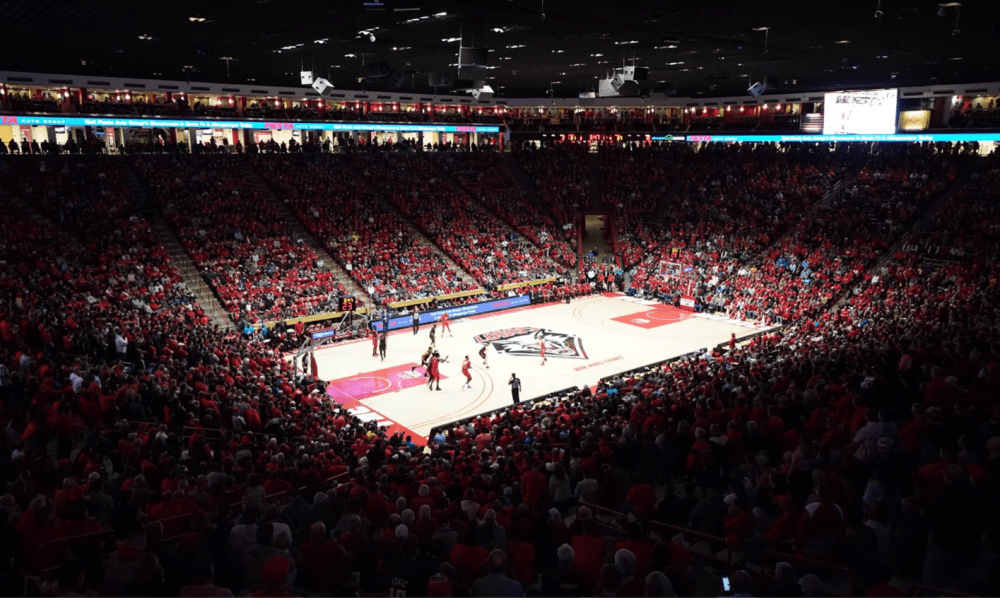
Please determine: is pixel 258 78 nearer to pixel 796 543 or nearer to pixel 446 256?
pixel 446 256

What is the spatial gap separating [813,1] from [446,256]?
2361 cm

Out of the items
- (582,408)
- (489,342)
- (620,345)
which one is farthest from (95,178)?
(582,408)

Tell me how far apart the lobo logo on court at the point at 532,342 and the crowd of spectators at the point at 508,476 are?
322 inches

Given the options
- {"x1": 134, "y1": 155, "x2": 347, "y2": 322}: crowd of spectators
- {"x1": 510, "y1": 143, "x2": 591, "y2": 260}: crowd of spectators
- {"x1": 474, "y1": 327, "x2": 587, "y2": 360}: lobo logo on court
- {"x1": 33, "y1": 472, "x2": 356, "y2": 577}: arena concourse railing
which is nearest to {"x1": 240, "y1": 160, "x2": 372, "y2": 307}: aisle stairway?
{"x1": 134, "y1": 155, "x2": 347, "y2": 322}: crowd of spectators

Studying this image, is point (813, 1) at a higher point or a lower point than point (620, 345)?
higher

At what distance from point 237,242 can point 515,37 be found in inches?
671

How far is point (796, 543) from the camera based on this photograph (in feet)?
20.8

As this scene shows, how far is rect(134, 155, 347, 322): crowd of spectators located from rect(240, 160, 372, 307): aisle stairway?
54 centimetres

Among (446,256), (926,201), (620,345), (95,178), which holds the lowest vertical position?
(620,345)

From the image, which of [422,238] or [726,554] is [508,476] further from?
[422,238]

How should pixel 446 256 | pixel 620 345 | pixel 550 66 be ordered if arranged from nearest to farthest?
pixel 620 345, pixel 550 66, pixel 446 256

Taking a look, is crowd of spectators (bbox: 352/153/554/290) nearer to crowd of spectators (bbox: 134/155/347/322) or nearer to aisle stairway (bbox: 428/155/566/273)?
aisle stairway (bbox: 428/155/566/273)

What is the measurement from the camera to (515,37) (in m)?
21.8

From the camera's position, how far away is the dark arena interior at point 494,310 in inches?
252
